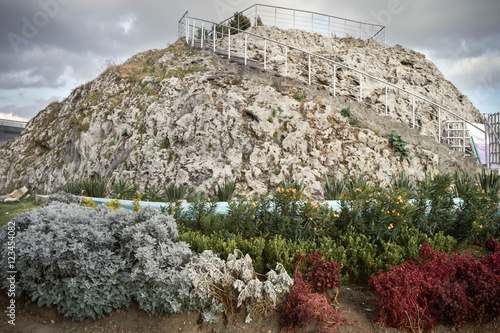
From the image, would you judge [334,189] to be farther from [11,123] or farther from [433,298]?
[11,123]

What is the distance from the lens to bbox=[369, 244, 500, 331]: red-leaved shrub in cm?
329

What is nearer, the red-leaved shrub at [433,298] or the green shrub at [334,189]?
the red-leaved shrub at [433,298]

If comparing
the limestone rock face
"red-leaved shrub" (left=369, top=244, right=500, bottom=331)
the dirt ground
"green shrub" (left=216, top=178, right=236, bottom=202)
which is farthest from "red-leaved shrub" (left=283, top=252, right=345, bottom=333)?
the limestone rock face

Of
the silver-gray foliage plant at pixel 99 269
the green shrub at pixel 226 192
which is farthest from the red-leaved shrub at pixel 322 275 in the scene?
the green shrub at pixel 226 192

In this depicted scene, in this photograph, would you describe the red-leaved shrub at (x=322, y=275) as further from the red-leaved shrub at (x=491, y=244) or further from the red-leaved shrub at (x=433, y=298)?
the red-leaved shrub at (x=491, y=244)

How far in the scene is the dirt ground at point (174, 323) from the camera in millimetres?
3363

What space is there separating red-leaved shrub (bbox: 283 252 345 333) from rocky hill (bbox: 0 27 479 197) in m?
5.31

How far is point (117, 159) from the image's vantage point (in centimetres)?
1120

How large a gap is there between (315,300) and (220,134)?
731 cm

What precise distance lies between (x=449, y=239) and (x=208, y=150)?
22.1ft

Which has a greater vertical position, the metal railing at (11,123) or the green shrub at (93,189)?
the metal railing at (11,123)

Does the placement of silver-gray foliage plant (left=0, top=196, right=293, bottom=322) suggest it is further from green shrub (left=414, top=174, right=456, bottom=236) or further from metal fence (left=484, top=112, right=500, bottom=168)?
metal fence (left=484, top=112, right=500, bottom=168)

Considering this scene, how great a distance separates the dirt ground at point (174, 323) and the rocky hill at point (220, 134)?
5.49 metres

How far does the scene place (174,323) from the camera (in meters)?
3.53
